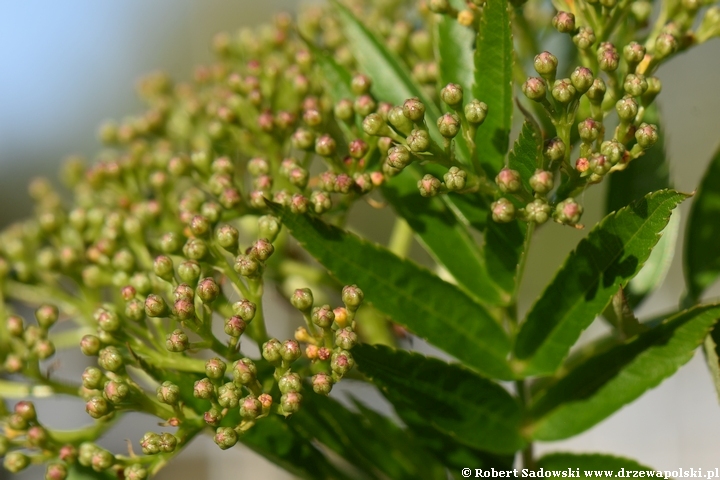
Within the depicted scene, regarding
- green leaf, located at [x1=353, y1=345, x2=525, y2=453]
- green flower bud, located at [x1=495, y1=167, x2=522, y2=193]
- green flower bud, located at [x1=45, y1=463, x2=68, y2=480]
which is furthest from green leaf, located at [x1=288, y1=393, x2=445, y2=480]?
green flower bud, located at [x1=495, y1=167, x2=522, y2=193]

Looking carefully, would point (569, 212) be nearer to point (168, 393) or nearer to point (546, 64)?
point (546, 64)

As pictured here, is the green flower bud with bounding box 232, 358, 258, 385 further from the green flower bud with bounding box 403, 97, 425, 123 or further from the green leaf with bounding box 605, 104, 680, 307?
the green leaf with bounding box 605, 104, 680, 307

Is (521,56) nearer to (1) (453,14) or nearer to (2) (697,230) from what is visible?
(1) (453,14)

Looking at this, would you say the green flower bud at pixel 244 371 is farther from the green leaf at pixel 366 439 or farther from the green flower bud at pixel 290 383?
the green leaf at pixel 366 439

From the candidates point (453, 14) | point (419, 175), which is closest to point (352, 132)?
point (419, 175)

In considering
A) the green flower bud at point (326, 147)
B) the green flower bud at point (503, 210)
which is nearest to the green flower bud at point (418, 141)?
the green flower bud at point (503, 210)

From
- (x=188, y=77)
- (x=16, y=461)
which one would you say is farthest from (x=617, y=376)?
(x=188, y=77)
